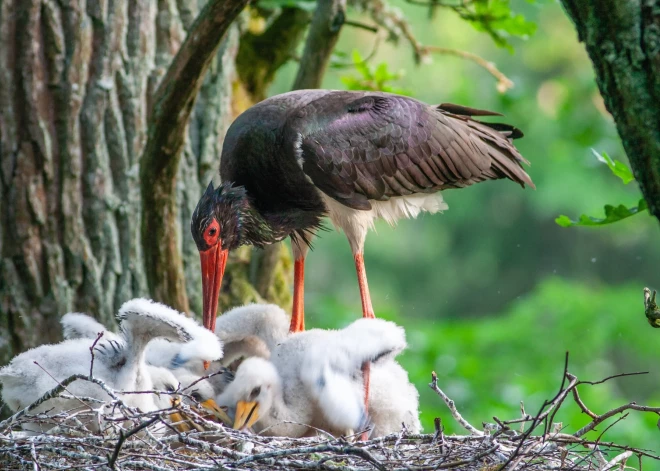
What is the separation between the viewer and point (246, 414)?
9.43 ft

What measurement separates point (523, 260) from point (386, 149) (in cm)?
983

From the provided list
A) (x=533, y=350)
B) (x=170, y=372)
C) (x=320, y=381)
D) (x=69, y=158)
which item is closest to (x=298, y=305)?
(x=170, y=372)

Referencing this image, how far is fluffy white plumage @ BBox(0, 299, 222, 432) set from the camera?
8.33 feet

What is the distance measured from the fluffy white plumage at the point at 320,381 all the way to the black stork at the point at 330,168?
1.55ft

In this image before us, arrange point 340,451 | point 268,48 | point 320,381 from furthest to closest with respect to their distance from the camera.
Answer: point 268,48 → point 320,381 → point 340,451

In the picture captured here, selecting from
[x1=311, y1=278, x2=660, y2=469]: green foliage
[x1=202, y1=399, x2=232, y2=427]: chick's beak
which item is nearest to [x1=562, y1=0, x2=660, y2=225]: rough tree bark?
[x1=202, y1=399, x2=232, y2=427]: chick's beak

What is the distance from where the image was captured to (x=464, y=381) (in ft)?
26.0

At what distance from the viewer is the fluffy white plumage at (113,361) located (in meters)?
Answer: 2.54

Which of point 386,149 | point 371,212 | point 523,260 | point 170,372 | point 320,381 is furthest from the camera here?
point 523,260

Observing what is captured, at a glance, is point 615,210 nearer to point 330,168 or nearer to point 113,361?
point 330,168

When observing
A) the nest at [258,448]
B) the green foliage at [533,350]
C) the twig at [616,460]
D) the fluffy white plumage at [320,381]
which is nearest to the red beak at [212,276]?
the fluffy white plumage at [320,381]

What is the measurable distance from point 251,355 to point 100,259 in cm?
79

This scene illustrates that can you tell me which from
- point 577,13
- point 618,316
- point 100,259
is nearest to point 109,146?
point 100,259

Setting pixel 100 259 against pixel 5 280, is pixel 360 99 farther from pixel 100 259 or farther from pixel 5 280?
pixel 5 280
